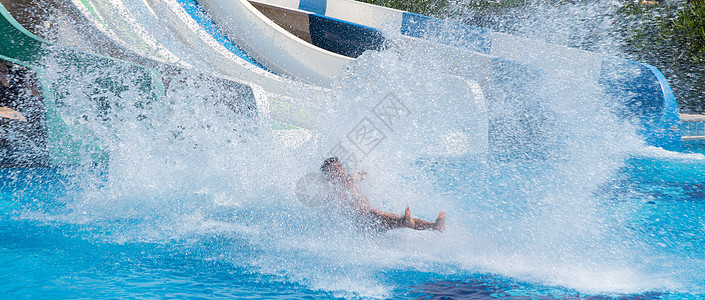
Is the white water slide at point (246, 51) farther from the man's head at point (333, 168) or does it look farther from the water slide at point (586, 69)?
the man's head at point (333, 168)

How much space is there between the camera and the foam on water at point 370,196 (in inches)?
119

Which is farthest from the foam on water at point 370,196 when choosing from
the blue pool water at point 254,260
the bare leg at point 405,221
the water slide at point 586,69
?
the water slide at point 586,69

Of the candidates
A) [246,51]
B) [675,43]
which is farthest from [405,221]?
[675,43]

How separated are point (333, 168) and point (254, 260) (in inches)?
29.6

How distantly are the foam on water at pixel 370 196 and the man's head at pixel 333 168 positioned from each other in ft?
0.90

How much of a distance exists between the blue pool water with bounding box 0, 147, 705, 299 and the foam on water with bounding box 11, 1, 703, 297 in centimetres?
2

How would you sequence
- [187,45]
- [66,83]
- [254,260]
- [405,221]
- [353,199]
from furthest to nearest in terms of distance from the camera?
[187,45]
[66,83]
[353,199]
[405,221]
[254,260]

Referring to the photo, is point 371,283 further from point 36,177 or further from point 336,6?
point 336,6

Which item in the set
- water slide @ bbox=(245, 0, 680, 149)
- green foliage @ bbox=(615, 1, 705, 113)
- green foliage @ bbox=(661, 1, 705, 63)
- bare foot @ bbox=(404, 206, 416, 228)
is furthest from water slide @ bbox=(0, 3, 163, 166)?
green foliage @ bbox=(661, 1, 705, 63)

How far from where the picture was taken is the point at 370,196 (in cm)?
366

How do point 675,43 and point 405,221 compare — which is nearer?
point 405,221

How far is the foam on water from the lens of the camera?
3035mm

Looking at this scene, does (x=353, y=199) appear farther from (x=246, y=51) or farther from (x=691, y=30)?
(x=691, y=30)

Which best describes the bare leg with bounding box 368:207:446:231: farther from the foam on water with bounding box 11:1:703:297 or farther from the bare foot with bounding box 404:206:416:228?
the foam on water with bounding box 11:1:703:297
